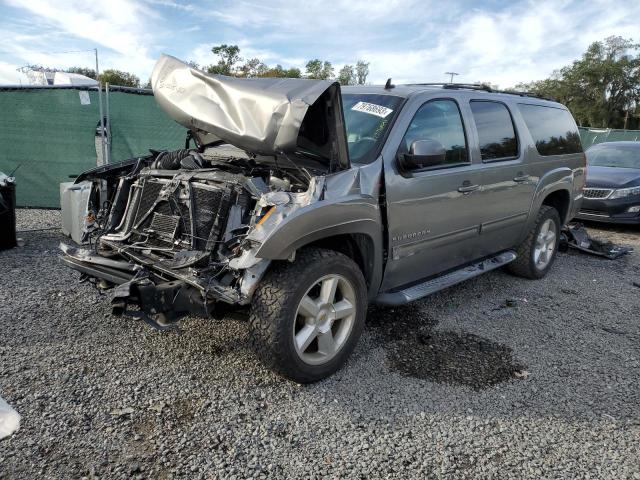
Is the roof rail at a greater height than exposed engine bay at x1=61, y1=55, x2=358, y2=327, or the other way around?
the roof rail

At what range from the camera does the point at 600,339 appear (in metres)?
4.14

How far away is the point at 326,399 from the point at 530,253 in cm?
341

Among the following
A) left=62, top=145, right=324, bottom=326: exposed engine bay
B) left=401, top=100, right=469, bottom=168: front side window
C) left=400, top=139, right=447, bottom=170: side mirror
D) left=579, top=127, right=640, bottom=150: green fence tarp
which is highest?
left=579, top=127, right=640, bottom=150: green fence tarp

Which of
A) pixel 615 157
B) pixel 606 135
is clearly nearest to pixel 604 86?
pixel 606 135

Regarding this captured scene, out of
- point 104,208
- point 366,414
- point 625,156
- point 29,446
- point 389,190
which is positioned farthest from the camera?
point 625,156

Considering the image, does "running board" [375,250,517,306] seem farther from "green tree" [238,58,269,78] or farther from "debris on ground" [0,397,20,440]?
"green tree" [238,58,269,78]

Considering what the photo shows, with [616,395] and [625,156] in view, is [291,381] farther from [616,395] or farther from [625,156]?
[625,156]

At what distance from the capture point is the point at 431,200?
373cm

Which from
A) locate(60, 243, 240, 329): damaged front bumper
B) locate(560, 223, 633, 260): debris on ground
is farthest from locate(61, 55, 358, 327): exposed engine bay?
locate(560, 223, 633, 260): debris on ground

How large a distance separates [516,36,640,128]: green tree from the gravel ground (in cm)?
5093

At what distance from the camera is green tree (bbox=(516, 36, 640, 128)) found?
47.8 metres

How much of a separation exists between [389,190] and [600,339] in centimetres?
236

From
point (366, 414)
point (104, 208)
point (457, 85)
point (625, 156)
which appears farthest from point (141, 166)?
point (625, 156)

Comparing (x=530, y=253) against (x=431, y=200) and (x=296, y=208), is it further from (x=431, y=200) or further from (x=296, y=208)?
(x=296, y=208)
